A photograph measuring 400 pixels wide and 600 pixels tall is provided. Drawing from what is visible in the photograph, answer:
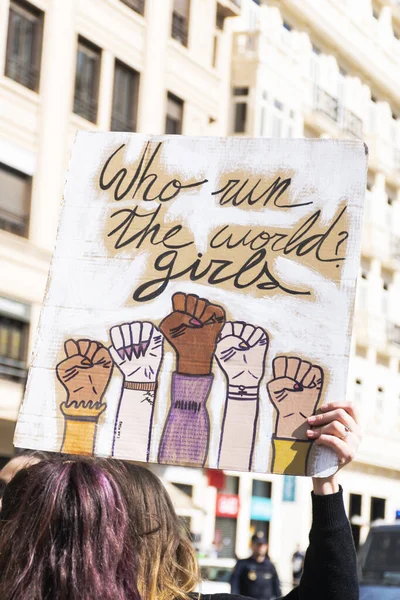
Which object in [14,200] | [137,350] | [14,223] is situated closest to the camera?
[137,350]

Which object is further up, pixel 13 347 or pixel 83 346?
pixel 13 347

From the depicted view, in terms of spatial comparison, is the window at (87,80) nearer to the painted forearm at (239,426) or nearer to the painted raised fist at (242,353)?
the painted raised fist at (242,353)

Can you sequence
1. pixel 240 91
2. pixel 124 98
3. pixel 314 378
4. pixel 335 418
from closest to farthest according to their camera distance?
1. pixel 335 418
2. pixel 314 378
3. pixel 124 98
4. pixel 240 91

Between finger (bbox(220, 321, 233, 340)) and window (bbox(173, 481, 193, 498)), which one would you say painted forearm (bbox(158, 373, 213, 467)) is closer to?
finger (bbox(220, 321, 233, 340))

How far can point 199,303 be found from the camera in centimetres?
372

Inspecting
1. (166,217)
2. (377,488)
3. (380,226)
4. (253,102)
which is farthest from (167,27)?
(166,217)

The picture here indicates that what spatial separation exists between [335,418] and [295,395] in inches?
8.0

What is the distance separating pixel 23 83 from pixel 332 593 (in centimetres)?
2265

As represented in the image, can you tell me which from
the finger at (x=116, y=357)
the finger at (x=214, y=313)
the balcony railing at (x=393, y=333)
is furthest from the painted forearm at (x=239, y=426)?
the balcony railing at (x=393, y=333)

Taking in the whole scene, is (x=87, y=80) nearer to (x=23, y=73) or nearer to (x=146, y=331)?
(x=23, y=73)

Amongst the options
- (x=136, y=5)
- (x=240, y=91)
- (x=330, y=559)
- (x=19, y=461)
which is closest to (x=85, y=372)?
(x=19, y=461)

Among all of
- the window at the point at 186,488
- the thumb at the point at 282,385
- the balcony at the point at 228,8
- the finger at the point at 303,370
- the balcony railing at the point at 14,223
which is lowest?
the window at the point at 186,488

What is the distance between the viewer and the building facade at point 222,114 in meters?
24.5

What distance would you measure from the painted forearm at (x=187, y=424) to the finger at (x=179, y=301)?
202mm
